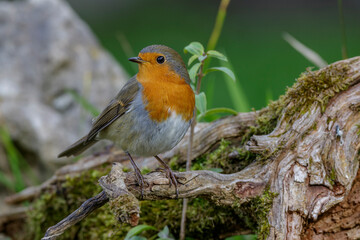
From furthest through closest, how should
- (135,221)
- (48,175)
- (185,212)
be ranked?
(48,175), (185,212), (135,221)

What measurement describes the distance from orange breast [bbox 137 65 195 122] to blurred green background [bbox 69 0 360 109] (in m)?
3.23

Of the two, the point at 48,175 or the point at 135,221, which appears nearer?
the point at 135,221

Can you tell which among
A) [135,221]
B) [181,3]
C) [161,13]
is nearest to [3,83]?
[135,221]

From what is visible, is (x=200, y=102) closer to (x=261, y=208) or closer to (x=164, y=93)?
(x=164, y=93)

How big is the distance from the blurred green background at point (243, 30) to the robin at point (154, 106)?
3207 mm

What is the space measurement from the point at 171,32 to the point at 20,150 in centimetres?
538

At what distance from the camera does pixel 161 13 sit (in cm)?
1065

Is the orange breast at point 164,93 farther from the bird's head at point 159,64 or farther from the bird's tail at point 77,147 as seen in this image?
the bird's tail at point 77,147

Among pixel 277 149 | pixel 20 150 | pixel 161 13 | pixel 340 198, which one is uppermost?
pixel 161 13

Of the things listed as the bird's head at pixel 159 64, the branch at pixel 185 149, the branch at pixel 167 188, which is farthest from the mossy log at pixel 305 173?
the bird's head at pixel 159 64

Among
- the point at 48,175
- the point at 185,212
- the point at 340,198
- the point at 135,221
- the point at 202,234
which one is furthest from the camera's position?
the point at 48,175

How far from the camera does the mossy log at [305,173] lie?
242cm

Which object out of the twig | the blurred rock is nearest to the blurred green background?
the blurred rock

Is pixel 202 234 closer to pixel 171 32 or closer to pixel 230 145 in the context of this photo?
pixel 230 145
